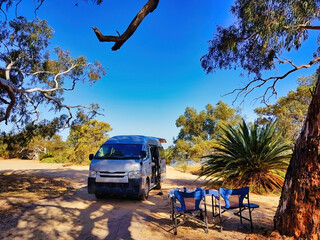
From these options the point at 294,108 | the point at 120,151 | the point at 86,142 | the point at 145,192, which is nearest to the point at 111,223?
the point at 145,192

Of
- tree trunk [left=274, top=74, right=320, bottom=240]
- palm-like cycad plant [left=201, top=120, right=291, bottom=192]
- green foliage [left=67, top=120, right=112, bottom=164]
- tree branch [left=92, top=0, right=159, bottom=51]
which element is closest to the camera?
tree trunk [left=274, top=74, right=320, bottom=240]

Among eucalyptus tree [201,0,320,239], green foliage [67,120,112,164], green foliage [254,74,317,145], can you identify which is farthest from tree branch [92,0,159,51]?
green foliage [67,120,112,164]

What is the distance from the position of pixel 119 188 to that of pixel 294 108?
18.9m

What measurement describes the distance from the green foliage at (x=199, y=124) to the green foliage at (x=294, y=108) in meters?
9.77

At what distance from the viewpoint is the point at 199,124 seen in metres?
33.4

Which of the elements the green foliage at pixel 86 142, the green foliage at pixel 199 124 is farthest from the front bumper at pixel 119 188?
the green foliage at pixel 199 124

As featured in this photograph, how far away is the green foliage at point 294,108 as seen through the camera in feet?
58.0

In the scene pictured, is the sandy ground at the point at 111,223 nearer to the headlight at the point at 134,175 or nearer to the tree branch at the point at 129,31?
the headlight at the point at 134,175

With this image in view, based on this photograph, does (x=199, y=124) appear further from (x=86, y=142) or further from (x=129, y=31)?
(x=129, y=31)

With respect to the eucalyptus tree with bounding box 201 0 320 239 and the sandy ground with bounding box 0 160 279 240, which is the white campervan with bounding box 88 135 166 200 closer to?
the sandy ground with bounding box 0 160 279 240

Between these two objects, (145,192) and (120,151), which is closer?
(145,192)

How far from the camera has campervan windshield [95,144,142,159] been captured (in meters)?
7.40

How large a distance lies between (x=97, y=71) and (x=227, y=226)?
14428 mm

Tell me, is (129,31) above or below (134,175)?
above
